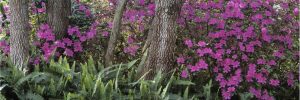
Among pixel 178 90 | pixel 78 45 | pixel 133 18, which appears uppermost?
Answer: pixel 133 18

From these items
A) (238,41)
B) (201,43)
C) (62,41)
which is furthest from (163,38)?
(62,41)

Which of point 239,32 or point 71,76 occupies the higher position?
point 239,32

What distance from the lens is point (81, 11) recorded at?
6.54 metres

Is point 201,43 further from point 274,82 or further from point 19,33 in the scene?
point 19,33

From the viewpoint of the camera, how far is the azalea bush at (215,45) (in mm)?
5191

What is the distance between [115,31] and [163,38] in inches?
29.9

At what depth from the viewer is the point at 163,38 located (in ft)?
16.9

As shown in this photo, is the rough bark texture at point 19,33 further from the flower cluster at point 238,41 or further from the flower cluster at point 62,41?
the flower cluster at point 238,41

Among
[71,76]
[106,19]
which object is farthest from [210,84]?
[106,19]

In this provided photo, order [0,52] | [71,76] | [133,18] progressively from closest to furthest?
[71,76] < [133,18] < [0,52]

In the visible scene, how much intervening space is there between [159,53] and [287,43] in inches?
59.7

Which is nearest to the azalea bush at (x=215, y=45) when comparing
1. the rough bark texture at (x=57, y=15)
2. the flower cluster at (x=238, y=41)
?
the flower cluster at (x=238, y=41)

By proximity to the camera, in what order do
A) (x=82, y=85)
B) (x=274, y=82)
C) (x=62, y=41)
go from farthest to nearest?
(x=62, y=41)
(x=274, y=82)
(x=82, y=85)

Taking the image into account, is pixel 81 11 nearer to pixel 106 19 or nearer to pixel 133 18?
pixel 106 19
